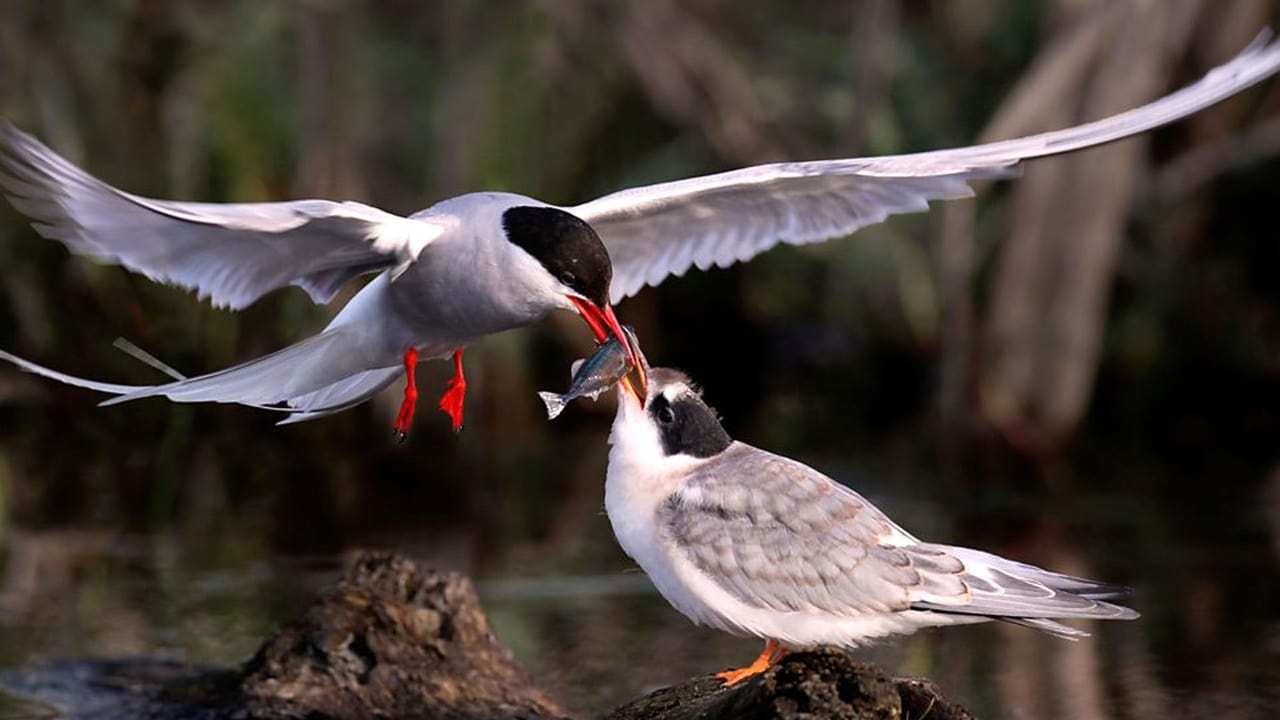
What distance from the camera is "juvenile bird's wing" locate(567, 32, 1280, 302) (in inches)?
251

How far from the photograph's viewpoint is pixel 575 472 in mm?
13141

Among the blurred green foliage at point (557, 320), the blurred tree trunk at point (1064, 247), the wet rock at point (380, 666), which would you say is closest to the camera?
the wet rock at point (380, 666)

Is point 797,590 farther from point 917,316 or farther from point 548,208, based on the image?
point 917,316

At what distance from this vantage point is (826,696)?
532 cm

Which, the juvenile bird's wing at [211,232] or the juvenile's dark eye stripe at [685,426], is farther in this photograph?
the juvenile's dark eye stripe at [685,426]

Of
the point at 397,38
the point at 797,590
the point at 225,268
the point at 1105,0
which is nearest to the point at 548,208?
the point at 225,268

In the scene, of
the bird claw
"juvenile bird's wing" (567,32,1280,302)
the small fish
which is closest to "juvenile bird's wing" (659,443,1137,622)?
the small fish

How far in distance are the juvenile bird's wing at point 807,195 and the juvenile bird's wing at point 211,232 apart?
33.5 inches

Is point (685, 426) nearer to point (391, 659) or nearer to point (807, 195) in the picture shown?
point (391, 659)

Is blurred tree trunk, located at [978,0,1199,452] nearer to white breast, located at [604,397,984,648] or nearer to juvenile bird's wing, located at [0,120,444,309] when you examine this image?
juvenile bird's wing, located at [0,120,444,309]

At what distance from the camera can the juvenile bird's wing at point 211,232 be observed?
572 centimetres

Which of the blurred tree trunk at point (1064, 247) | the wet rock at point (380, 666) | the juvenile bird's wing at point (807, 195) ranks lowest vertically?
the wet rock at point (380, 666)

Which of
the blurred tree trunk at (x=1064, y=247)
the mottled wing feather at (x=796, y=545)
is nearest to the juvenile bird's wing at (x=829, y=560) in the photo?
the mottled wing feather at (x=796, y=545)

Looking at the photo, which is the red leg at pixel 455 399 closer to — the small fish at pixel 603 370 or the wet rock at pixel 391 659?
the wet rock at pixel 391 659
